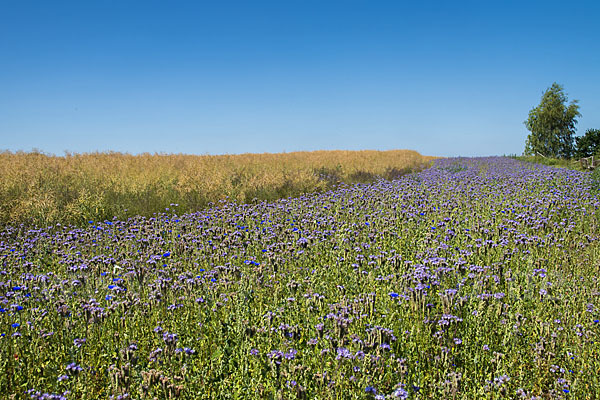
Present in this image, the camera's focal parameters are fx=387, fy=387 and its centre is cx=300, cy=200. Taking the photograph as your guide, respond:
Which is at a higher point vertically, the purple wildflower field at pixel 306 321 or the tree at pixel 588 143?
the tree at pixel 588 143

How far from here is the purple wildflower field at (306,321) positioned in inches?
119

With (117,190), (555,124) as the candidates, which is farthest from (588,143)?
(117,190)

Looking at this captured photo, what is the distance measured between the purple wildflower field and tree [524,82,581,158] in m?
48.7

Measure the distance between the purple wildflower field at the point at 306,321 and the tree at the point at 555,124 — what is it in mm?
48718

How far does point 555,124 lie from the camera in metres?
47.7

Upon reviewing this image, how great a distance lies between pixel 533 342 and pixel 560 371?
0.47 meters

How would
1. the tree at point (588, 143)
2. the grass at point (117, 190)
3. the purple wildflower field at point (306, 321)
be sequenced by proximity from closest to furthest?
1. the purple wildflower field at point (306, 321)
2. the grass at point (117, 190)
3. the tree at point (588, 143)

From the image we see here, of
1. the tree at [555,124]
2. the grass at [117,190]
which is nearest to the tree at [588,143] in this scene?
the tree at [555,124]

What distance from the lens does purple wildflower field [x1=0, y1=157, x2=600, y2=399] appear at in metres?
3.02

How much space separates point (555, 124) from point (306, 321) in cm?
5489

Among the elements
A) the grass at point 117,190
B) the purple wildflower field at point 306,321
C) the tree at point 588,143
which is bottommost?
the purple wildflower field at point 306,321

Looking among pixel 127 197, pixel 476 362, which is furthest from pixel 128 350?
pixel 127 197

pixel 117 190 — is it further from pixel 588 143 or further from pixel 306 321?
pixel 588 143

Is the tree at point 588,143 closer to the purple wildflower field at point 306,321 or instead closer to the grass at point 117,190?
the grass at point 117,190
